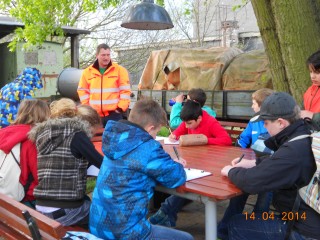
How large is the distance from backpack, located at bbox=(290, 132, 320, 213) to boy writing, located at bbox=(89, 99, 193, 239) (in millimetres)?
777

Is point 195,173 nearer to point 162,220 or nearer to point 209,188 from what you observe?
point 209,188

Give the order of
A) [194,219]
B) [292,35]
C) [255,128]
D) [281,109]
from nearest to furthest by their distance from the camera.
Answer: [281,109]
[255,128]
[194,219]
[292,35]

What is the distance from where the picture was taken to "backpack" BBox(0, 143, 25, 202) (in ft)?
9.72

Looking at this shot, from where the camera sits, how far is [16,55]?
10812mm

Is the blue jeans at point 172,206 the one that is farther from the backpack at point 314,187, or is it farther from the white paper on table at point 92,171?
the backpack at point 314,187

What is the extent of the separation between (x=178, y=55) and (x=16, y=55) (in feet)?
15.4

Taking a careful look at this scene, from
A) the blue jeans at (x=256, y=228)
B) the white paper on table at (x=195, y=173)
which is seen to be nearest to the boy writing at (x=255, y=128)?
the white paper on table at (x=195, y=173)

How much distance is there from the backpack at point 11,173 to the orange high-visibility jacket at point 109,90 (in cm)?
250

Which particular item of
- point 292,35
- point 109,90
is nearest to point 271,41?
point 292,35

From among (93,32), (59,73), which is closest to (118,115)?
(59,73)

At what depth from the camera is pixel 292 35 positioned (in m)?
4.50

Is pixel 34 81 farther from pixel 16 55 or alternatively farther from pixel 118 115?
pixel 16 55

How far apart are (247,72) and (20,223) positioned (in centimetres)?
591

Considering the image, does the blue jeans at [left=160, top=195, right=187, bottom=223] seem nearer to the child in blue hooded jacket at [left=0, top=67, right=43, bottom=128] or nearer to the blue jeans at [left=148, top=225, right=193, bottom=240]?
the blue jeans at [left=148, top=225, right=193, bottom=240]
